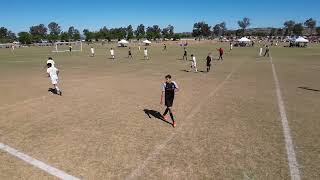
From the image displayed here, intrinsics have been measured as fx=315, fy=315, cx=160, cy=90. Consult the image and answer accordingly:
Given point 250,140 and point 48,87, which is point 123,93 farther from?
point 250,140

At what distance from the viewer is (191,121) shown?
35.6 ft

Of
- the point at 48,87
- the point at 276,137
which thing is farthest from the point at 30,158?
the point at 48,87

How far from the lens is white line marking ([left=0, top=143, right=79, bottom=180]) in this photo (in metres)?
6.73

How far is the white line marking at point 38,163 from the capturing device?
6731 millimetres

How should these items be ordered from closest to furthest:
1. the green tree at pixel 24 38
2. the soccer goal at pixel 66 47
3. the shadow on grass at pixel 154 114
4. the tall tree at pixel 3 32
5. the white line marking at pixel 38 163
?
the white line marking at pixel 38 163 < the shadow on grass at pixel 154 114 < the soccer goal at pixel 66 47 < the green tree at pixel 24 38 < the tall tree at pixel 3 32

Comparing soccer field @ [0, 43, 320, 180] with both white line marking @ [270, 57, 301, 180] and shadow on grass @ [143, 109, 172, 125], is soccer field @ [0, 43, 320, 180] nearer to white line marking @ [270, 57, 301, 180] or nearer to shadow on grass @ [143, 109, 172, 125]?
white line marking @ [270, 57, 301, 180]

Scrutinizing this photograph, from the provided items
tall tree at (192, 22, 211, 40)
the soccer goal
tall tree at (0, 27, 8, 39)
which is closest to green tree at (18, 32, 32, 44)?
the soccer goal

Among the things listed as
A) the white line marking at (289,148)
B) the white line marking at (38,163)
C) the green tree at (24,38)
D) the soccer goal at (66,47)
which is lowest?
the white line marking at (38,163)

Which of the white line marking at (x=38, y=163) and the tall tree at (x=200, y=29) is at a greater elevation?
the tall tree at (x=200, y=29)

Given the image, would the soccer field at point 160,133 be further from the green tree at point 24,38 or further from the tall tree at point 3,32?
the tall tree at point 3,32

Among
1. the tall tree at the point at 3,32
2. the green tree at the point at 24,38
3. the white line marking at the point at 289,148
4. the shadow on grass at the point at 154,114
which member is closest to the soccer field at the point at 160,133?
the white line marking at the point at 289,148

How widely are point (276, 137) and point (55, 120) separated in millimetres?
7281

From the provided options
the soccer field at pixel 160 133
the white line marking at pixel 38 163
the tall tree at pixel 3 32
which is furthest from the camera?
the tall tree at pixel 3 32

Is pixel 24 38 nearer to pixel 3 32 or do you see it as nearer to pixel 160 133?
pixel 3 32
